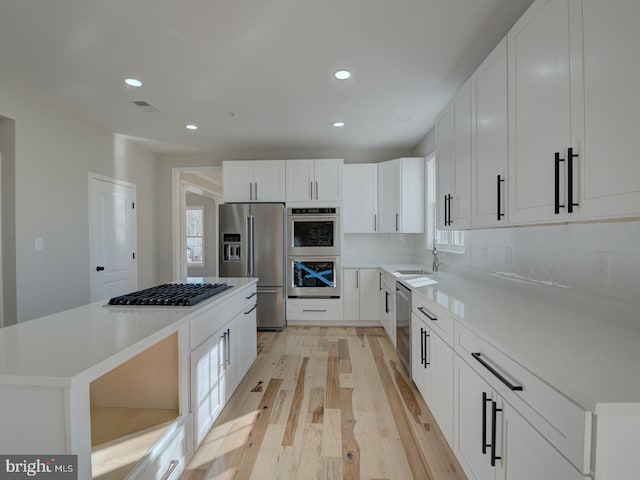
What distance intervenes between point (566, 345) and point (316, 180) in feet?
12.2

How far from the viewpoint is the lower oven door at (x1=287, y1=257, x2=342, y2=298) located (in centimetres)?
446

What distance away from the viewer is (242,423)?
2.19m

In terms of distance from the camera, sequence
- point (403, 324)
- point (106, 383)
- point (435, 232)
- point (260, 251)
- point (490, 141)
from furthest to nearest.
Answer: point (260, 251) < point (435, 232) < point (403, 324) < point (490, 141) < point (106, 383)

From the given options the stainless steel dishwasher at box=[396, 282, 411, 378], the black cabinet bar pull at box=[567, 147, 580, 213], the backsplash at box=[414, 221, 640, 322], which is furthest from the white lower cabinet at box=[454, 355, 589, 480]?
the stainless steel dishwasher at box=[396, 282, 411, 378]

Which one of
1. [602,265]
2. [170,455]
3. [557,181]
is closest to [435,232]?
[602,265]

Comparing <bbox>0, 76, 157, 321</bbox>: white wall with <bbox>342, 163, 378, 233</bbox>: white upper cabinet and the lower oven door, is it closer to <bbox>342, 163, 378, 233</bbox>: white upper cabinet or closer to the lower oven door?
the lower oven door

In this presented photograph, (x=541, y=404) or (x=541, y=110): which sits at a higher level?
(x=541, y=110)

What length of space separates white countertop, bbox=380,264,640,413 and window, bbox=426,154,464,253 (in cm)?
135

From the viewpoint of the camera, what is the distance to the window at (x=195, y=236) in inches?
339

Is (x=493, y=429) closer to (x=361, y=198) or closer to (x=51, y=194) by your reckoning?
(x=361, y=198)

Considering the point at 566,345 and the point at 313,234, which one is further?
the point at 313,234

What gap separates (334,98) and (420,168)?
182 centimetres

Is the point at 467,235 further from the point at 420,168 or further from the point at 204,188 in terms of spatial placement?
the point at 204,188

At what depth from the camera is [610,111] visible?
1.03 meters
